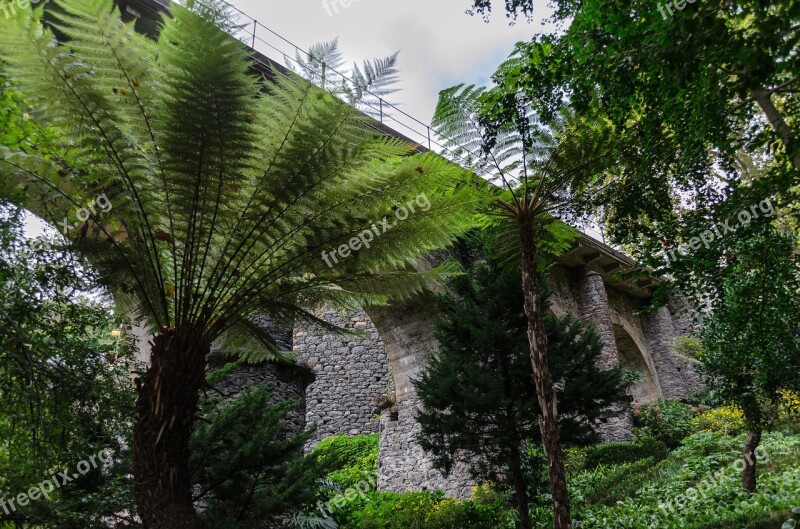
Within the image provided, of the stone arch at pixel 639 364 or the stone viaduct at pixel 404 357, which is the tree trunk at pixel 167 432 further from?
the stone arch at pixel 639 364

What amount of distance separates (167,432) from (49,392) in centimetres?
120

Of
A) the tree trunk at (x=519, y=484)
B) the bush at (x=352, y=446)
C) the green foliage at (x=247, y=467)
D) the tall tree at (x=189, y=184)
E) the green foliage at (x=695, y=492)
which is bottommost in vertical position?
the green foliage at (x=695, y=492)

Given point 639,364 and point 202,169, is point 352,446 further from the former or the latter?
point 202,169

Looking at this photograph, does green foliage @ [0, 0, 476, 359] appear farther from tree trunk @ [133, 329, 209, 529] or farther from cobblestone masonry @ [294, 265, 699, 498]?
cobblestone masonry @ [294, 265, 699, 498]

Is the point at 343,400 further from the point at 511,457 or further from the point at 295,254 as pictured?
the point at 295,254

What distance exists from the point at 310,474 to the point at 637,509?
4.28 metres

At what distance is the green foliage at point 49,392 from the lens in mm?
3297

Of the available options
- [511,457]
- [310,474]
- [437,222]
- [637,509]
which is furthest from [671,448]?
[437,222]

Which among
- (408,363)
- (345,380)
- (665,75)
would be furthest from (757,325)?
(345,380)

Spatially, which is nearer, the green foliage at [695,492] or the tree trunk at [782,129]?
the tree trunk at [782,129]

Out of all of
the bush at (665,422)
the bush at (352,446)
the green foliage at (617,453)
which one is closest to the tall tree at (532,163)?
the green foliage at (617,453)

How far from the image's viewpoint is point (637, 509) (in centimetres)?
684

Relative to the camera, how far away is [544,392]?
4.10 m

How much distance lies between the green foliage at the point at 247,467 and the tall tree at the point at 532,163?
210 cm
